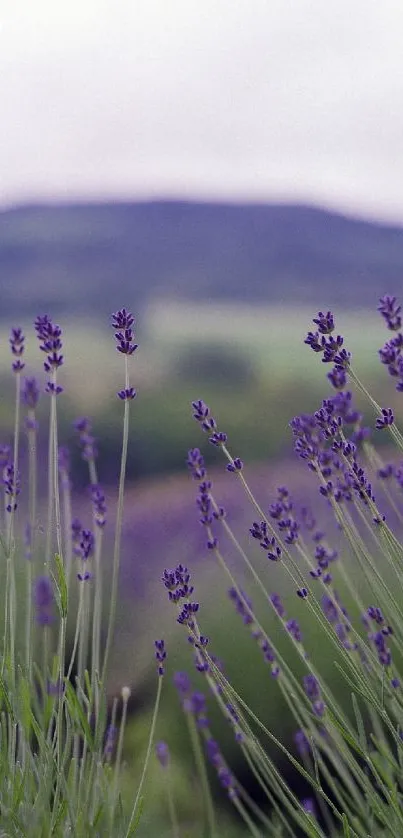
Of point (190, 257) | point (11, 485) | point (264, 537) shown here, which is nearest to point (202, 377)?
point (190, 257)

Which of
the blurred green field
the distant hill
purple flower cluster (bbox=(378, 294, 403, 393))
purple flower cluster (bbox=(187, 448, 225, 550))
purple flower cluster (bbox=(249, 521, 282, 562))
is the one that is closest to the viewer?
purple flower cluster (bbox=(378, 294, 403, 393))

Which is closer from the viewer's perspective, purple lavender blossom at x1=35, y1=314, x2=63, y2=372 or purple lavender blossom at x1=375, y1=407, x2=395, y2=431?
purple lavender blossom at x1=375, y1=407, x2=395, y2=431

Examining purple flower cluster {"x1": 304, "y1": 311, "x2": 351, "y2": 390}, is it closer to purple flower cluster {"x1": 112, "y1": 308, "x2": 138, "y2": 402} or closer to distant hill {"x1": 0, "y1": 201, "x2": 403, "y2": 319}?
purple flower cluster {"x1": 112, "y1": 308, "x2": 138, "y2": 402}

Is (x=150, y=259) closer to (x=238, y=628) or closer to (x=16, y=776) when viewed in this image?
(x=238, y=628)

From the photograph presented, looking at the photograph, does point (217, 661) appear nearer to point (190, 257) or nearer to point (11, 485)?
point (11, 485)

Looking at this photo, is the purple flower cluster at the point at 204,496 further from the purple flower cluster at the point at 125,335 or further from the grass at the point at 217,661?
the purple flower cluster at the point at 125,335

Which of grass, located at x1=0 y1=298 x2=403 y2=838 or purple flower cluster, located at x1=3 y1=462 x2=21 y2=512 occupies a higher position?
purple flower cluster, located at x1=3 y1=462 x2=21 y2=512

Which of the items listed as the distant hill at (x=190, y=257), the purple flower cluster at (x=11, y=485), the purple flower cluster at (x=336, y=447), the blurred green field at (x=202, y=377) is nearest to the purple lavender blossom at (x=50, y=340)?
the purple flower cluster at (x=11, y=485)

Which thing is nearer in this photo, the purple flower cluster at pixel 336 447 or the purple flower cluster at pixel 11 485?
the purple flower cluster at pixel 336 447

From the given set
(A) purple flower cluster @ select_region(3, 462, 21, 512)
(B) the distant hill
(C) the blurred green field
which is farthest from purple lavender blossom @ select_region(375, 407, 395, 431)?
(B) the distant hill
